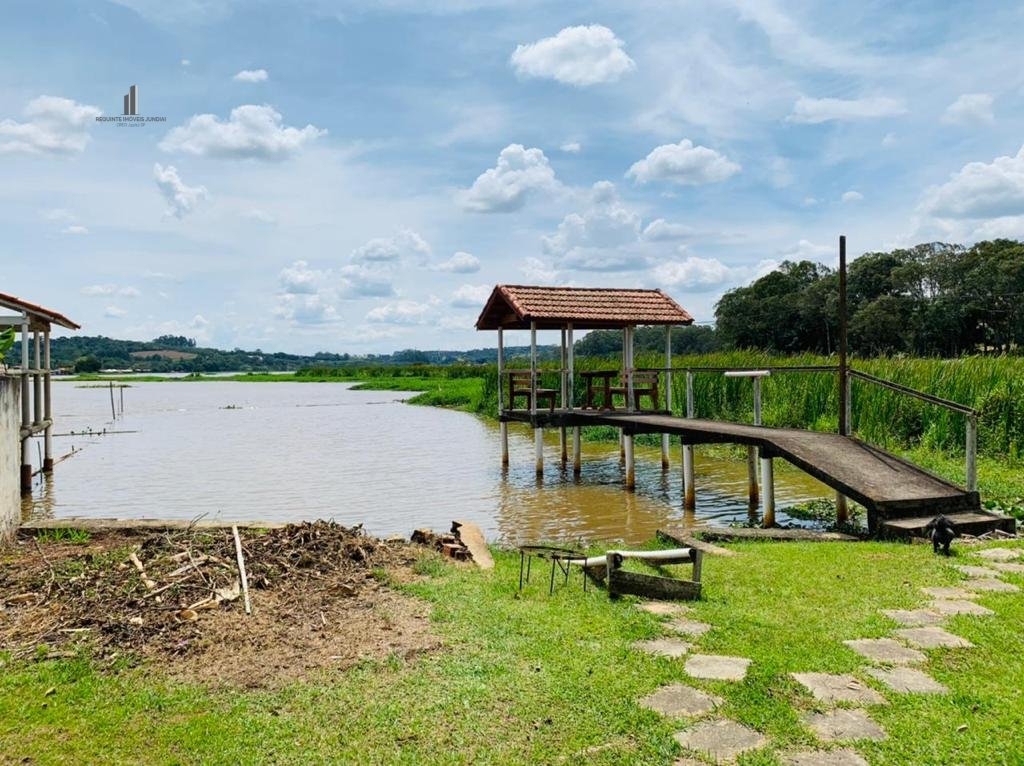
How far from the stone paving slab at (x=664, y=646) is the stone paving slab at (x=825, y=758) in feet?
4.24

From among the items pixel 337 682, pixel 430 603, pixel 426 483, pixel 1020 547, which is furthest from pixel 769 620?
pixel 426 483

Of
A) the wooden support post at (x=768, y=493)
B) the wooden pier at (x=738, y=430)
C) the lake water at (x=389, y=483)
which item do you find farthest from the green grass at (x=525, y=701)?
the lake water at (x=389, y=483)

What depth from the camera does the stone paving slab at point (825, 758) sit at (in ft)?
11.9

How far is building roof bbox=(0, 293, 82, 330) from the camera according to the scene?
49.0 feet

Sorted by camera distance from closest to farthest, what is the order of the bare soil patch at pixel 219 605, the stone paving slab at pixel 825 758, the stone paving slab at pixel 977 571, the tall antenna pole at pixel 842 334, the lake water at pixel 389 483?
1. the stone paving slab at pixel 825 758
2. the bare soil patch at pixel 219 605
3. the stone paving slab at pixel 977 571
4. the tall antenna pole at pixel 842 334
5. the lake water at pixel 389 483

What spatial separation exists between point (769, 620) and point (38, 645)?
16.3 feet

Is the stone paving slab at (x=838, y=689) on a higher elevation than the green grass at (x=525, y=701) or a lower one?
higher

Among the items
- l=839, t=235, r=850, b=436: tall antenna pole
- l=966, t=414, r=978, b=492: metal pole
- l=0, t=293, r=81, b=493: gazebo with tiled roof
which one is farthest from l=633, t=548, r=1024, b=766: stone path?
l=0, t=293, r=81, b=493: gazebo with tiled roof

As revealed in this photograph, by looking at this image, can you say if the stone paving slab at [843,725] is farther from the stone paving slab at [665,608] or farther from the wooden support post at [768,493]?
the wooden support post at [768,493]

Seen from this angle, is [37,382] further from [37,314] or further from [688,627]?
[688,627]

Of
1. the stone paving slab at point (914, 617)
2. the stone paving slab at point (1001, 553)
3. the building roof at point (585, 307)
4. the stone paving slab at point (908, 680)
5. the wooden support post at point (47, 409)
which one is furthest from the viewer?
the wooden support post at point (47, 409)

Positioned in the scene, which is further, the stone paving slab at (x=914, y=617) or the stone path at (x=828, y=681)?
the stone paving slab at (x=914, y=617)

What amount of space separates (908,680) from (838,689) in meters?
0.46

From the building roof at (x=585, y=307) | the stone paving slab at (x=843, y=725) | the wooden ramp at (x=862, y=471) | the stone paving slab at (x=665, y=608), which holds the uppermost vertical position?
the building roof at (x=585, y=307)
